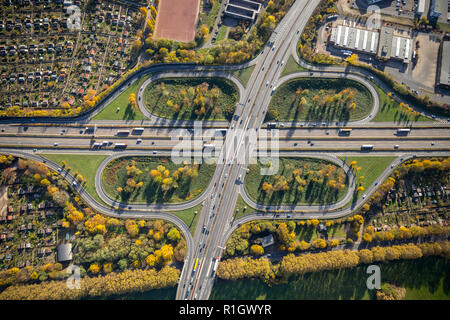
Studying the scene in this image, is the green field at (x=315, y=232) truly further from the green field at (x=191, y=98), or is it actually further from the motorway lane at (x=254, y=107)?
the green field at (x=191, y=98)

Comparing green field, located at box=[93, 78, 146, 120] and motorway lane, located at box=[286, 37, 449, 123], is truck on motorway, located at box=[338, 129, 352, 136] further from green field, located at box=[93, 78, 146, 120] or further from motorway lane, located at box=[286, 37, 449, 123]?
green field, located at box=[93, 78, 146, 120]

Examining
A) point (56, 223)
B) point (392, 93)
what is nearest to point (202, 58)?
point (392, 93)

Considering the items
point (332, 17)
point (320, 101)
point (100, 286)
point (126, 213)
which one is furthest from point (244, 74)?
point (100, 286)

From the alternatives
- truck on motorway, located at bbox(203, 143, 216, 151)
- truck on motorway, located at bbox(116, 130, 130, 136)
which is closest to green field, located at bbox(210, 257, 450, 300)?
truck on motorway, located at bbox(203, 143, 216, 151)

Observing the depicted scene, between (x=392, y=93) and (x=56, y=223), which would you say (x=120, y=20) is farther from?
(x=392, y=93)

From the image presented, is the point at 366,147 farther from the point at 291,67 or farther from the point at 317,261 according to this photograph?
the point at 317,261

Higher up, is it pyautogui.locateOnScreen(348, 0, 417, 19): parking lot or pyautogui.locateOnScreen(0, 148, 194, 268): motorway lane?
pyautogui.locateOnScreen(348, 0, 417, 19): parking lot
